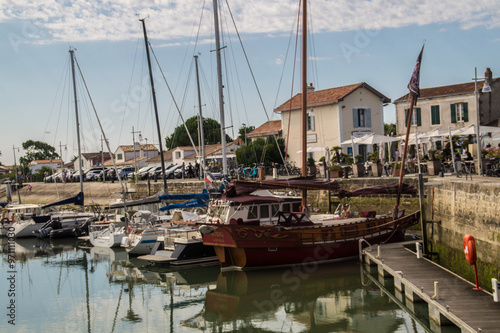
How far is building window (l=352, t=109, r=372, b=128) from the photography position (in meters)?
44.5

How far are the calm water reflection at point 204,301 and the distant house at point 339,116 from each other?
23.5 m

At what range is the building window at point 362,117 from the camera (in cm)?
4450

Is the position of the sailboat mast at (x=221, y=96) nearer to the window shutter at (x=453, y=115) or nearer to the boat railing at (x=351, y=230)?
the boat railing at (x=351, y=230)

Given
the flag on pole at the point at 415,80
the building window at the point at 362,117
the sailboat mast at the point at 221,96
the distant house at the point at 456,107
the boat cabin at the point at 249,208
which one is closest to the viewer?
the boat cabin at the point at 249,208

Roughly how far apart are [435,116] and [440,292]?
96.9 ft

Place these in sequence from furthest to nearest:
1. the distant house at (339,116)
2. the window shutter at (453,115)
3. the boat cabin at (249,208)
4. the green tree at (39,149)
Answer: the green tree at (39,149) < the distant house at (339,116) < the window shutter at (453,115) < the boat cabin at (249,208)

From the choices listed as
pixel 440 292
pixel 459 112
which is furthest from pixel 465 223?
pixel 459 112

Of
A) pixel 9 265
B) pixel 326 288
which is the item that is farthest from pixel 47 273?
pixel 326 288

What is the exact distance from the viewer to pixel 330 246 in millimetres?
21234

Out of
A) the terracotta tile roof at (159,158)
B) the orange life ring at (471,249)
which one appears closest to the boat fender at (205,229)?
the orange life ring at (471,249)

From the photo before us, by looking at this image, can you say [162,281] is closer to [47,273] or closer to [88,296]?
[88,296]

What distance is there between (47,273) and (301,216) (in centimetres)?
1158

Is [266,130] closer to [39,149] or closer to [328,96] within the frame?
[328,96]

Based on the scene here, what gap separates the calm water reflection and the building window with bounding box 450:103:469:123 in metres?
22.7
